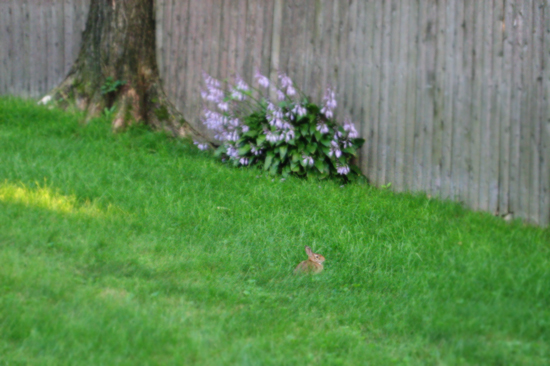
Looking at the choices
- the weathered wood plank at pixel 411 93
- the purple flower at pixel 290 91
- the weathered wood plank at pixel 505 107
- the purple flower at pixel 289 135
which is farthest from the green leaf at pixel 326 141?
the weathered wood plank at pixel 505 107

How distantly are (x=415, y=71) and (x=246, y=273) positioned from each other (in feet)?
10.7

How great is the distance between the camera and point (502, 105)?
6340mm

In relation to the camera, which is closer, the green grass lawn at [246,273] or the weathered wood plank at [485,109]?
the green grass lawn at [246,273]

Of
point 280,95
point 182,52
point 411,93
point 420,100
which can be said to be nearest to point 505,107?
point 420,100

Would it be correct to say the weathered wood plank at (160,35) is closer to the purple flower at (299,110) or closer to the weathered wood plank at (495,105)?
the purple flower at (299,110)

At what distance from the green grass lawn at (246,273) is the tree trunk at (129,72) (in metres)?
1.68

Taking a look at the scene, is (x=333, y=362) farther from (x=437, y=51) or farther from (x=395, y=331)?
(x=437, y=51)

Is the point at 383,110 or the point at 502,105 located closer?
the point at 502,105

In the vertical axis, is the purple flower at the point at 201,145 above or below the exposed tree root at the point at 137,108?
below

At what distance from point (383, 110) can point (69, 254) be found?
3.95 metres

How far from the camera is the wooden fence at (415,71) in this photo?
20.2 feet

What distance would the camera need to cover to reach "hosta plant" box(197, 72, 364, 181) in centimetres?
734

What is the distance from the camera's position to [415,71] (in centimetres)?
704

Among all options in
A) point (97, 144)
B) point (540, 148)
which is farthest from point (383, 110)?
point (97, 144)
